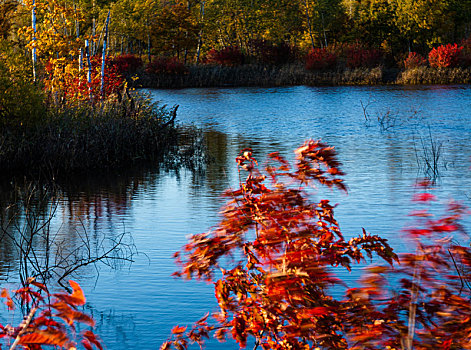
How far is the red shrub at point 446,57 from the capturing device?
51656 mm

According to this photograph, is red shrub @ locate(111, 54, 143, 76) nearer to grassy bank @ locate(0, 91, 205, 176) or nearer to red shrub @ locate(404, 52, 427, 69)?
red shrub @ locate(404, 52, 427, 69)

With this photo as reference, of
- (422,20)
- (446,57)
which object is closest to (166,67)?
(446,57)

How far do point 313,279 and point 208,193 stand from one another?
9.91m

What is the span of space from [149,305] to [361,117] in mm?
23371

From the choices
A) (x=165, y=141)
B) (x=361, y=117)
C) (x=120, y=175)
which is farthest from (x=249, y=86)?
(x=120, y=175)

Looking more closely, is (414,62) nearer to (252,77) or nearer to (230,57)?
(252,77)

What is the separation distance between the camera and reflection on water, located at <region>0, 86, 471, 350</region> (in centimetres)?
715

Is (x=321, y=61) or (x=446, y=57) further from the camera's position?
(x=321, y=61)

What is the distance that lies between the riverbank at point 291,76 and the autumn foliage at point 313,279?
4787 centimetres

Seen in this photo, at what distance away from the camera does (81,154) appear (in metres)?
15.9

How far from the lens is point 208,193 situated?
1388 centimetres

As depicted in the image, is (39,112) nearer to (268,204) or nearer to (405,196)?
(405,196)

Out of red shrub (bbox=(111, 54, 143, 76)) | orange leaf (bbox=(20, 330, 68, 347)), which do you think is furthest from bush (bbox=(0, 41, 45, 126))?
red shrub (bbox=(111, 54, 143, 76))

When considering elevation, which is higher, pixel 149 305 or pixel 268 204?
pixel 268 204
